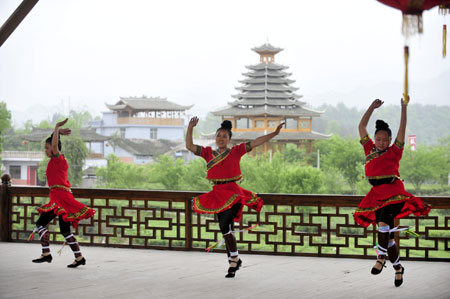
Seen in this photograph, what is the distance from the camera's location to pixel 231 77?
60.0 meters

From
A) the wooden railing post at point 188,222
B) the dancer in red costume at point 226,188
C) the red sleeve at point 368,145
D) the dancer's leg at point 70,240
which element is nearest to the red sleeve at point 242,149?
the dancer in red costume at point 226,188

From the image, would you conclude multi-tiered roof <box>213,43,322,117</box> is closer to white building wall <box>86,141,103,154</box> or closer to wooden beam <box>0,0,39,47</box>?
white building wall <box>86,141,103,154</box>

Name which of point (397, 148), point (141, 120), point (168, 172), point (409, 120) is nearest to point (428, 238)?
point (397, 148)

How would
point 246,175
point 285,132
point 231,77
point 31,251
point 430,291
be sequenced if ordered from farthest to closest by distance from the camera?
point 231,77 < point 285,132 < point 246,175 < point 31,251 < point 430,291

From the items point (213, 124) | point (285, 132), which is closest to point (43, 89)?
point (213, 124)

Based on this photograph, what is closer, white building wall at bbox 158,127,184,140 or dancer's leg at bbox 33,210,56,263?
dancer's leg at bbox 33,210,56,263

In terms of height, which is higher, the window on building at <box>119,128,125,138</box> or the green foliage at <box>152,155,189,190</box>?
the window on building at <box>119,128,125,138</box>

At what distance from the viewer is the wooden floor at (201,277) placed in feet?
10.8

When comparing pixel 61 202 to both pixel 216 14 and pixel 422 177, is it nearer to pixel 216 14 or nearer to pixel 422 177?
A: pixel 422 177

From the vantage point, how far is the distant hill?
5628cm

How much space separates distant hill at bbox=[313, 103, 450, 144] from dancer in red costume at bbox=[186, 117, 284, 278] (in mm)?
51268

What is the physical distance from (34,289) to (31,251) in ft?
4.76

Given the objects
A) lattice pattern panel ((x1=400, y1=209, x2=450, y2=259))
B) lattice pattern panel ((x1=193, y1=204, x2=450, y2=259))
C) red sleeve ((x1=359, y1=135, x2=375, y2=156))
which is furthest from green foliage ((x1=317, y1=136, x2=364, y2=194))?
red sleeve ((x1=359, y1=135, x2=375, y2=156))

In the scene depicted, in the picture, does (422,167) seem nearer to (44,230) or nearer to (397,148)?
(397,148)
